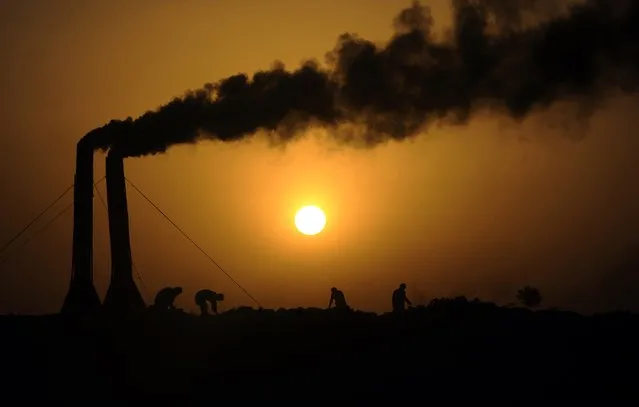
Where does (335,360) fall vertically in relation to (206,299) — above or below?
below

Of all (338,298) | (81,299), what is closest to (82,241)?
(81,299)

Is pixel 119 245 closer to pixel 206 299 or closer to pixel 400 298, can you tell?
pixel 206 299

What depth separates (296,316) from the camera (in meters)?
43.8

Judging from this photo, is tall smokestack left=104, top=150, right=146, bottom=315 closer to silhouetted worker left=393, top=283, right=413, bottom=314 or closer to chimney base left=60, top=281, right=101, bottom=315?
chimney base left=60, top=281, right=101, bottom=315

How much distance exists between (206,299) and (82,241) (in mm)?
6858

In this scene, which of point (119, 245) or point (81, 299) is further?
point (119, 245)

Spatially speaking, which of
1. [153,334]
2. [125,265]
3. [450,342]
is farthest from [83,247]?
[450,342]

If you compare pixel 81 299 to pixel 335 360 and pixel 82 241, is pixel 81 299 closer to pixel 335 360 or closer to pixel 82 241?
pixel 82 241

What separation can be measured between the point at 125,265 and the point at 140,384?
13461mm

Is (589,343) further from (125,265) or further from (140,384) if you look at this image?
(125,265)

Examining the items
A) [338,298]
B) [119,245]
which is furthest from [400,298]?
[119,245]

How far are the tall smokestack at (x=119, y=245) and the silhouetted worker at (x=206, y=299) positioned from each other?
3594 mm

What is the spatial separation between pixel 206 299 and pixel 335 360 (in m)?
10.6

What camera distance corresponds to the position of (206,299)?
47.0 m
